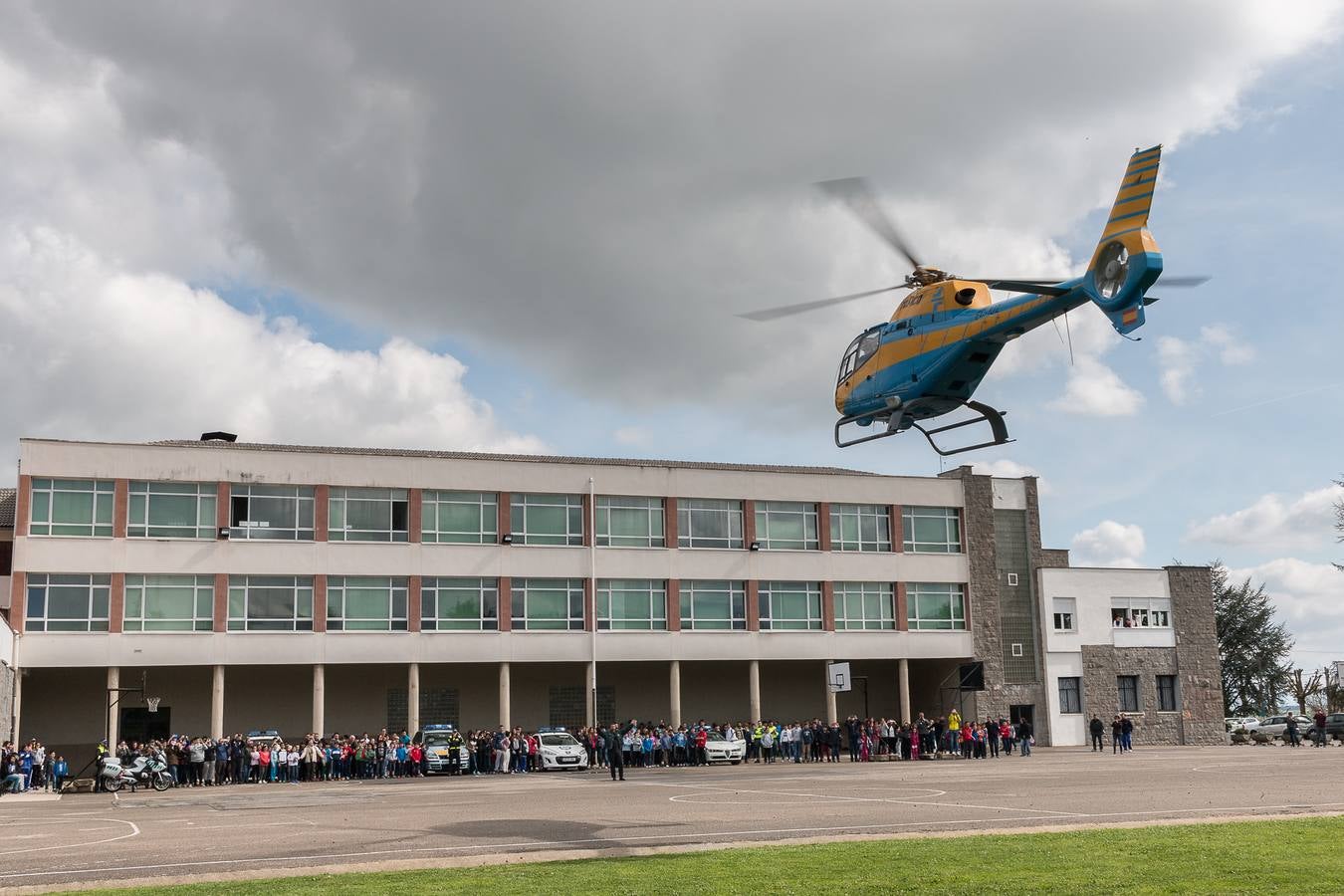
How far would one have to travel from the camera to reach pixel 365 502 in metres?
49.8

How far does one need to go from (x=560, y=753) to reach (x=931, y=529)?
73.7 feet

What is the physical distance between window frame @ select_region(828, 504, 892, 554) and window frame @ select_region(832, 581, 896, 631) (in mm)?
1489

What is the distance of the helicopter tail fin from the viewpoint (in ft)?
80.3

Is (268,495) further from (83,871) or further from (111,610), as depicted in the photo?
(83,871)

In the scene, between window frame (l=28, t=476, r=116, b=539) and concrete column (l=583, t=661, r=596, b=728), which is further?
concrete column (l=583, t=661, r=596, b=728)

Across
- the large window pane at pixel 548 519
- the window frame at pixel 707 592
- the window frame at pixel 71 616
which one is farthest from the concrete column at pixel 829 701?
the window frame at pixel 71 616

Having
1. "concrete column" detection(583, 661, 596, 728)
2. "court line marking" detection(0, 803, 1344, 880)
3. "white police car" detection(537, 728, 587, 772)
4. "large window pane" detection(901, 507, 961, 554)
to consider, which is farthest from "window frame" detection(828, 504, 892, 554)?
"court line marking" detection(0, 803, 1344, 880)

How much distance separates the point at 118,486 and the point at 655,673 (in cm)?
2289

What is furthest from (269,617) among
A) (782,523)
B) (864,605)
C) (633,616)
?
(864,605)

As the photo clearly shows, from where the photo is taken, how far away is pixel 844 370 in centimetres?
3481

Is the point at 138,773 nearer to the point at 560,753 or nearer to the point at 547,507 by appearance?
the point at 560,753

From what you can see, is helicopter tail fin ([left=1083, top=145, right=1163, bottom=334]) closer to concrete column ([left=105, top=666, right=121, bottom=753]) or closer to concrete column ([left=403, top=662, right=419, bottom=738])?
concrete column ([left=403, top=662, right=419, bottom=738])

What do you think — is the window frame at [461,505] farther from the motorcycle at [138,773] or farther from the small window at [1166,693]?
the small window at [1166,693]

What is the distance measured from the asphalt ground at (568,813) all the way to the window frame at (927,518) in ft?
73.7
